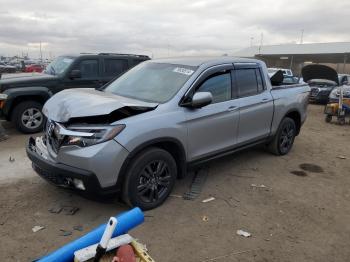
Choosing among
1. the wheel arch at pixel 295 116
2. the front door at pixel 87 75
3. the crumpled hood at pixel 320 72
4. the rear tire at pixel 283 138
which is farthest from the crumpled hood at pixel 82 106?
the crumpled hood at pixel 320 72

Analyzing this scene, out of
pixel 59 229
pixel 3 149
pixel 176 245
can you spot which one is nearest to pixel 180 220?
pixel 176 245

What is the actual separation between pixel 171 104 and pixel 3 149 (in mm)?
4138

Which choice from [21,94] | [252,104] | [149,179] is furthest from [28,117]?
[252,104]

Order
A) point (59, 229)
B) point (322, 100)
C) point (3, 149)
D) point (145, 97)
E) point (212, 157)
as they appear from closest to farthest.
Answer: point (59, 229) < point (145, 97) < point (212, 157) < point (3, 149) < point (322, 100)

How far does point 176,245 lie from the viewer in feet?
11.8

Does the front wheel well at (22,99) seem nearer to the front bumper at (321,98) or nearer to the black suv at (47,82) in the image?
the black suv at (47,82)

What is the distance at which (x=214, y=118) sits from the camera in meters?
4.80

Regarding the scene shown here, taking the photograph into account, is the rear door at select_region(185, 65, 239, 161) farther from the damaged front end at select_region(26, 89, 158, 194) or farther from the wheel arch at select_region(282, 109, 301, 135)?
the wheel arch at select_region(282, 109, 301, 135)

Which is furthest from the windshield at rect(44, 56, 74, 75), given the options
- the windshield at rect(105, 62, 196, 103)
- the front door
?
the windshield at rect(105, 62, 196, 103)

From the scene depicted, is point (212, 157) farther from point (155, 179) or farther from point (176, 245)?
point (176, 245)

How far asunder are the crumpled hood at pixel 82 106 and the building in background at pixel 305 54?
34.5 meters

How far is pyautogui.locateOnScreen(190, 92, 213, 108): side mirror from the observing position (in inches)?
171

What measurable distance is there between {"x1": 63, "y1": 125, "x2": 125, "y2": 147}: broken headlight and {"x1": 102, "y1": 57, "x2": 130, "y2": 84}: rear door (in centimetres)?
534

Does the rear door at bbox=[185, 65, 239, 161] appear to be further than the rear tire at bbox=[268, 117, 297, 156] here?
No
